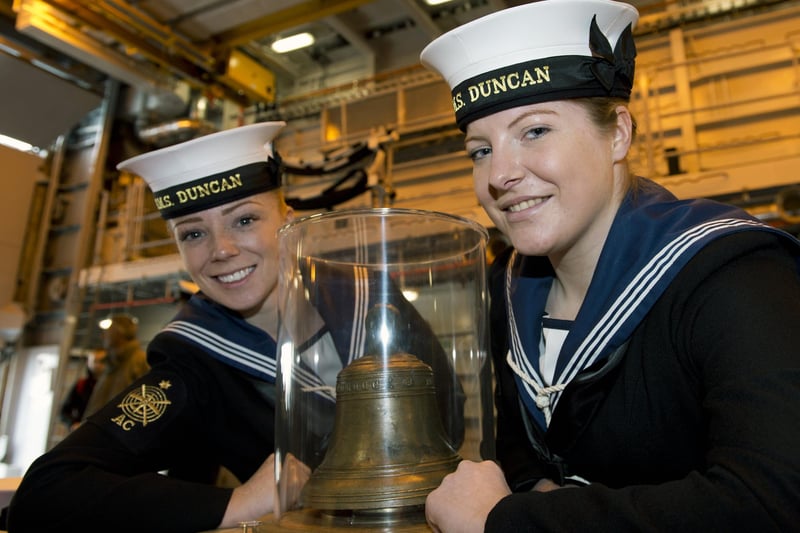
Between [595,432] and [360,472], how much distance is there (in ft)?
1.14

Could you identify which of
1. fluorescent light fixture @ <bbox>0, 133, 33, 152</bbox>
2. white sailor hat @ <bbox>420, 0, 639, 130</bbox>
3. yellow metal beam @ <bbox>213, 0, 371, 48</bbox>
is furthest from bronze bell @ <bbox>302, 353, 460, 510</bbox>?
fluorescent light fixture @ <bbox>0, 133, 33, 152</bbox>

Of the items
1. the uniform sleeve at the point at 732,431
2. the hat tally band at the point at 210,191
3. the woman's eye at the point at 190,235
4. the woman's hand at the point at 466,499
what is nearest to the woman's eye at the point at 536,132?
the uniform sleeve at the point at 732,431

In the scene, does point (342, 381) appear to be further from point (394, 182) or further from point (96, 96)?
point (96, 96)

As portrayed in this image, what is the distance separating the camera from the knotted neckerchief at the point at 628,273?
32.4 inches

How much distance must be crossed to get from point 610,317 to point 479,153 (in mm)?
309

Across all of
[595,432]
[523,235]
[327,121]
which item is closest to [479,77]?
[523,235]

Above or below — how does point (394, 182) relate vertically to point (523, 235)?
above

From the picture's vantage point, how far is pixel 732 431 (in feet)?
2.17

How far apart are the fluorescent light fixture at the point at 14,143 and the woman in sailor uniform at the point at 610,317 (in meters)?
6.86

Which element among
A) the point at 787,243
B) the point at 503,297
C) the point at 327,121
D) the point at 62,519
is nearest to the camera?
the point at 787,243

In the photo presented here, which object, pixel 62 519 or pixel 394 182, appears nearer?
pixel 62 519

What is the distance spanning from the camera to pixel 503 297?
4.12 feet

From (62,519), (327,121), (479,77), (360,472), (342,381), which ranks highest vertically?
(327,121)

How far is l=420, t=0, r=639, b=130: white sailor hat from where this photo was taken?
0.88m
